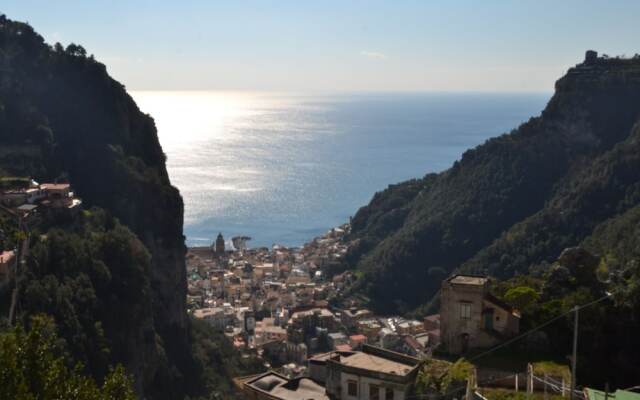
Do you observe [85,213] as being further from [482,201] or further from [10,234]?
[482,201]

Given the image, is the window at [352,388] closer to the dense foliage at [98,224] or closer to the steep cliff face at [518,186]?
the dense foliage at [98,224]

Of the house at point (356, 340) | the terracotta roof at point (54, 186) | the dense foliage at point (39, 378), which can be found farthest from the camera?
the house at point (356, 340)

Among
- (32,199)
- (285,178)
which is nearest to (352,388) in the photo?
(32,199)

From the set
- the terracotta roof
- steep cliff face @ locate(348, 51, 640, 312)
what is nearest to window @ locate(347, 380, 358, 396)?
the terracotta roof

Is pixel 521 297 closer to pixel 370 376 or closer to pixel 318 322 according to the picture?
pixel 370 376

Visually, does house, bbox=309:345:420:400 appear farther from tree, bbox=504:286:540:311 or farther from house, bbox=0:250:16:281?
house, bbox=0:250:16:281

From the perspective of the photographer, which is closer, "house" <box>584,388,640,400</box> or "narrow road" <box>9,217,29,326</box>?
"house" <box>584,388,640,400</box>

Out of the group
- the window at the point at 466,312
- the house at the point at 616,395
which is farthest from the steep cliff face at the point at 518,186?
the house at the point at 616,395

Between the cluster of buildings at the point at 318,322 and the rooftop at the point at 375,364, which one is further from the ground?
the rooftop at the point at 375,364
